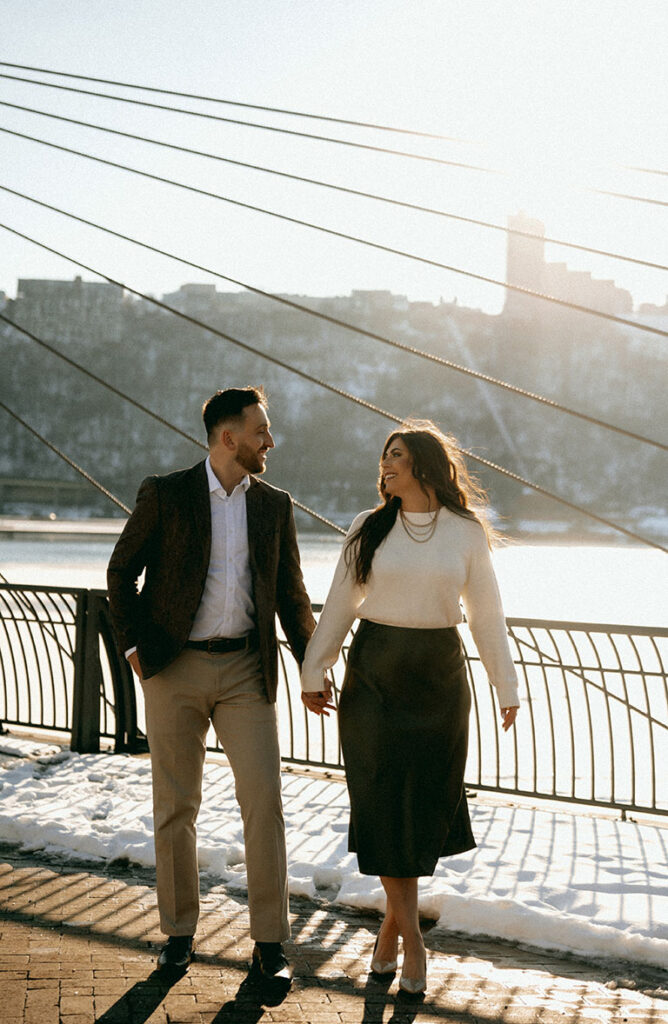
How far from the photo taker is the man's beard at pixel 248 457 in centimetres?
311

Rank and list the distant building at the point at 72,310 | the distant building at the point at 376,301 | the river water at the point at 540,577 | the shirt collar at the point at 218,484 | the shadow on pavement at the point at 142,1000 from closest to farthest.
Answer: the shadow on pavement at the point at 142,1000 < the shirt collar at the point at 218,484 < the river water at the point at 540,577 < the distant building at the point at 72,310 < the distant building at the point at 376,301

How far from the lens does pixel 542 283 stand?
500ft

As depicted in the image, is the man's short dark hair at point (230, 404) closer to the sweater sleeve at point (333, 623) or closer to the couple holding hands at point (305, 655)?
the couple holding hands at point (305, 655)

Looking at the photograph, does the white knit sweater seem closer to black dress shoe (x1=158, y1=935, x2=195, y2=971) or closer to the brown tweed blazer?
the brown tweed blazer

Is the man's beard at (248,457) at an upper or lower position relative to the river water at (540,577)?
upper

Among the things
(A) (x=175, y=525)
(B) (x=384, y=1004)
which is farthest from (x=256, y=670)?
(B) (x=384, y=1004)

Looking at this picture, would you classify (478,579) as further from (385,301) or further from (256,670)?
(385,301)

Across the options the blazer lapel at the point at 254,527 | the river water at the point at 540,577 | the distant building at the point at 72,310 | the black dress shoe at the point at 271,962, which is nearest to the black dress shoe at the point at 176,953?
the black dress shoe at the point at 271,962

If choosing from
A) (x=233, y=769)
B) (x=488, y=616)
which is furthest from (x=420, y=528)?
(x=233, y=769)

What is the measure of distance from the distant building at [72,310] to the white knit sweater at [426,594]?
447 ft

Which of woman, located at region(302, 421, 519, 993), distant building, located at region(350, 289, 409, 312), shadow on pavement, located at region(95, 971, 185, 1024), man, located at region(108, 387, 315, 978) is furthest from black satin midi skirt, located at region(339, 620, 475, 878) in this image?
distant building, located at region(350, 289, 409, 312)

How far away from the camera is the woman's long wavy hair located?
3018mm

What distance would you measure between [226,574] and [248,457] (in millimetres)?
316

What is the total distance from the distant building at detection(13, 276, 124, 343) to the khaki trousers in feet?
447
